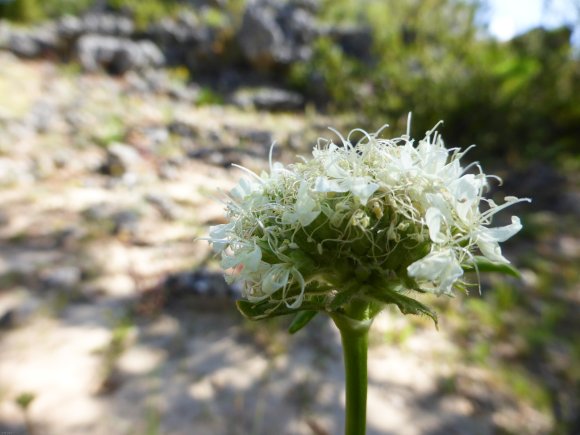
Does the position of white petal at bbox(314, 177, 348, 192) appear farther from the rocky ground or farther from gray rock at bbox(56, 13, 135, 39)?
gray rock at bbox(56, 13, 135, 39)

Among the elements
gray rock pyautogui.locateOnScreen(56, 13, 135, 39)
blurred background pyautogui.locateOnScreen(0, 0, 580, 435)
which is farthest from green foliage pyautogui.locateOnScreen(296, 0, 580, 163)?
gray rock pyautogui.locateOnScreen(56, 13, 135, 39)

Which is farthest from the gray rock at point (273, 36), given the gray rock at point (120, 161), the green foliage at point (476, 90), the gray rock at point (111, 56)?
the gray rock at point (120, 161)

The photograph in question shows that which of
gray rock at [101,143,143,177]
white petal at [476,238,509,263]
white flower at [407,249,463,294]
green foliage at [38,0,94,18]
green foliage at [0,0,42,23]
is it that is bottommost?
white flower at [407,249,463,294]

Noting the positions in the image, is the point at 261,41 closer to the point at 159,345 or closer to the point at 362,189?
the point at 159,345

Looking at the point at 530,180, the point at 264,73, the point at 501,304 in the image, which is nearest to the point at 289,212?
the point at 501,304

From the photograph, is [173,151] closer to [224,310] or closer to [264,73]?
[224,310]
